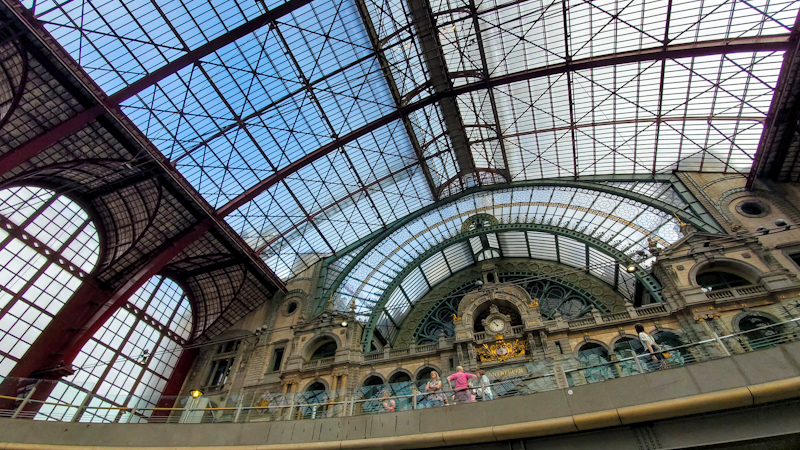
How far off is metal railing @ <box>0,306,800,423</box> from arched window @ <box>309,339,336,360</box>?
14.9 m

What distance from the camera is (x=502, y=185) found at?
41.6 meters

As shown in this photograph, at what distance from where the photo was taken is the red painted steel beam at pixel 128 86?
21.9 m

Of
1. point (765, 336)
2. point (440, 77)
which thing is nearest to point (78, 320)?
point (440, 77)

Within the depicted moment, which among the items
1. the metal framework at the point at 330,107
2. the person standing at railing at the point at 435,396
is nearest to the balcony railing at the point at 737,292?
the metal framework at the point at 330,107

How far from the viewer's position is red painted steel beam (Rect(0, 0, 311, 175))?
21.9m

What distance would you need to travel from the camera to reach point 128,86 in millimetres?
24953

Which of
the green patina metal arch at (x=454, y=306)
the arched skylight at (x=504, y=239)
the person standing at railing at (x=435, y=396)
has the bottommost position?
the person standing at railing at (x=435, y=396)

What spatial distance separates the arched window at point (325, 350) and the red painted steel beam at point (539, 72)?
13.3 meters

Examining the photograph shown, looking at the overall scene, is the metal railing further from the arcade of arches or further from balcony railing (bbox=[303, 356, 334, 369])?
balcony railing (bbox=[303, 356, 334, 369])

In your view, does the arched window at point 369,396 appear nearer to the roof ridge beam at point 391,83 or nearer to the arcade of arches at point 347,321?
the arcade of arches at point 347,321

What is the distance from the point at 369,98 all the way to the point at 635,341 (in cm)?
2615

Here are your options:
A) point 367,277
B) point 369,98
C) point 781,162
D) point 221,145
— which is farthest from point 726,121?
point 221,145

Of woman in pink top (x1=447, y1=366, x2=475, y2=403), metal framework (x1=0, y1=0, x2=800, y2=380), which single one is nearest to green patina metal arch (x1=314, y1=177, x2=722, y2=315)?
metal framework (x1=0, y1=0, x2=800, y2=380)

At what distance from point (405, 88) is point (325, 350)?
75.3ft
